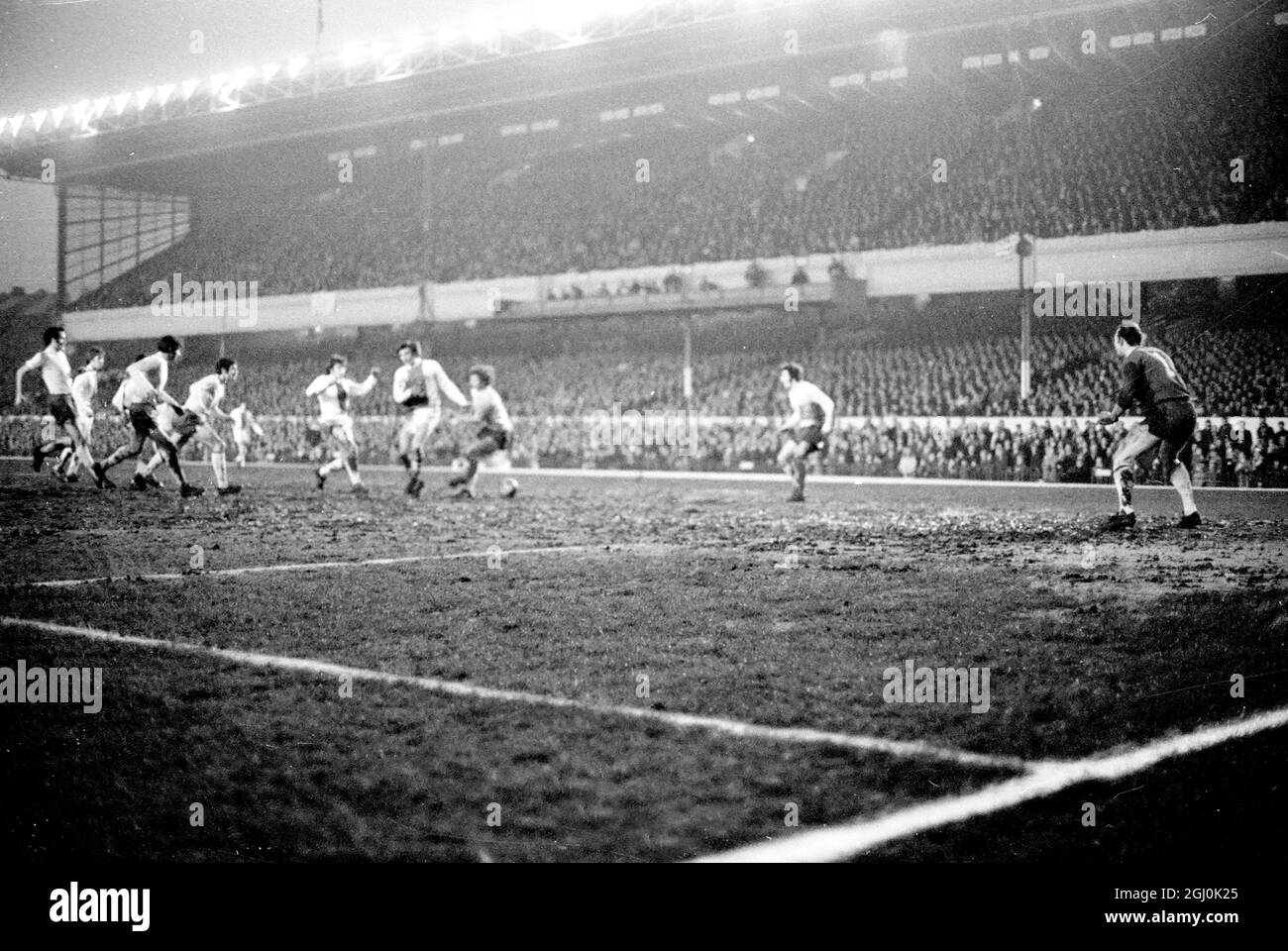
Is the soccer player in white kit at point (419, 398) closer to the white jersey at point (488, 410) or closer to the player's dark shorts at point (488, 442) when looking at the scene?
the white jersey at point (488, 410)

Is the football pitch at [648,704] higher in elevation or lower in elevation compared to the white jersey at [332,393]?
lower

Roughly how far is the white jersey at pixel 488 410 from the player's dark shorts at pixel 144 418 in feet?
13.9

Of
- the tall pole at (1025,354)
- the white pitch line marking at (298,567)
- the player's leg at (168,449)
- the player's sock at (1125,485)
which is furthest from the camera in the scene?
the tall pole at (1025,354)

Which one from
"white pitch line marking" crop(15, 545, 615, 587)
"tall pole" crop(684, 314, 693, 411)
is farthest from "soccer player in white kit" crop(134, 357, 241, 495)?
"tall pole" crop(684, 314, 693, 411)

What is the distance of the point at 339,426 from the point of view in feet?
53.4

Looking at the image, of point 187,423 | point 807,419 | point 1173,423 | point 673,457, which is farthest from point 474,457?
point 673,457

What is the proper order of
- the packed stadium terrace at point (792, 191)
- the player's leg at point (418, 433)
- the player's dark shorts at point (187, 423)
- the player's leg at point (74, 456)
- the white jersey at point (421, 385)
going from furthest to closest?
the packed stadium terrace at point (792, 191) → the player's leg at point (74, 456) → the player's leg at point (418, 433) → the white jersey at point (421, 385) → the player's dark shorts at point (187, 423)

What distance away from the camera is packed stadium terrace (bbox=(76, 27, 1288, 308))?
29312 mm

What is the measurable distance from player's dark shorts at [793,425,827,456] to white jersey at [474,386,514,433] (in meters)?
3.99

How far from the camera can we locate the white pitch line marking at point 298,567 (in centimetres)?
771

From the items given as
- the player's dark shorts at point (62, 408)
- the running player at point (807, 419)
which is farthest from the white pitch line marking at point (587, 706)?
the player's dark shorts at point (62, 408)

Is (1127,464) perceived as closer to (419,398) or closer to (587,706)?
(587,706)
